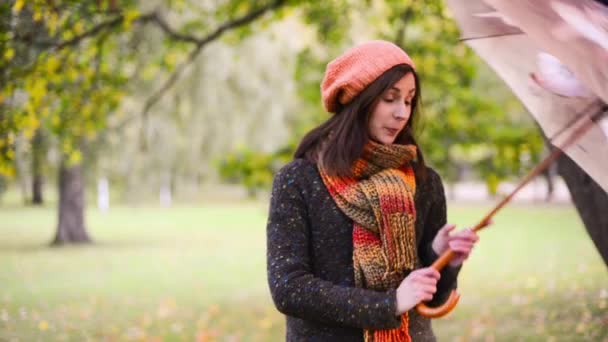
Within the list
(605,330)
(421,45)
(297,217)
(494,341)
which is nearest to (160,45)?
(421,45)

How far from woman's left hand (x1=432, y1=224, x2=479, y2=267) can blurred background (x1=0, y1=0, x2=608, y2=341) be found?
0.58m

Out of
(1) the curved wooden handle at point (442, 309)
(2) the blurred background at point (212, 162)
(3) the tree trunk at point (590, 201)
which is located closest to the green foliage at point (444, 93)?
(2) the blurred background at point (212, 162)

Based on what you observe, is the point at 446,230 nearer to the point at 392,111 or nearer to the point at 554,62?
the point at 392,111

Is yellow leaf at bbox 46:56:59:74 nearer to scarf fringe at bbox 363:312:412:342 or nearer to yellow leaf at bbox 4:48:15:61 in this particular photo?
yellow leaf at bbox 4:48:15:61

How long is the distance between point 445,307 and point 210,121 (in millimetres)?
17548

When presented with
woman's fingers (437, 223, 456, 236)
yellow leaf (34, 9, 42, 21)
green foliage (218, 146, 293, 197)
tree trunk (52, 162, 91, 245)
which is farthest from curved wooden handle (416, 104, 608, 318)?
tree trunk (52, 162, 91, 245)

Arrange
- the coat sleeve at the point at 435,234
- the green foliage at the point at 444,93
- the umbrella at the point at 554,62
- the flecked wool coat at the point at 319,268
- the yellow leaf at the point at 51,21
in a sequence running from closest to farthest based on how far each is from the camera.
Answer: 1. the umbrella at the point at 554,62
2. the flecked wool coat at the point at 319,268
3. the coat sleeve at the point at 435,234
4. the yellow leaf at the point at 51,21
5. the green foliage at the point at 444,93

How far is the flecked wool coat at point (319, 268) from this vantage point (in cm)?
181

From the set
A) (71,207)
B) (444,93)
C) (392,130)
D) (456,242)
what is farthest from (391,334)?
(71,207)

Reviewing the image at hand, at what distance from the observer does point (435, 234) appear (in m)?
2.14

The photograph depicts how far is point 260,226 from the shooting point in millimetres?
21266

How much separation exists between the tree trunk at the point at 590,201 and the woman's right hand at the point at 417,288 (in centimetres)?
179

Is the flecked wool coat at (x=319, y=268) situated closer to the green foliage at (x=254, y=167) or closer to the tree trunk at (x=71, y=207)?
the green foliage at (x=254, y=167)

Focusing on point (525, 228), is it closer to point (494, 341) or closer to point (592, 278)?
point (592, 278)
